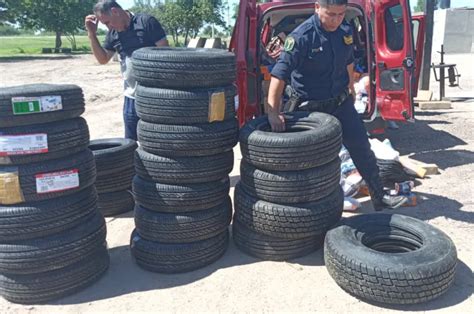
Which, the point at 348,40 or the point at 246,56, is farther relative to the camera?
the point at 246,56

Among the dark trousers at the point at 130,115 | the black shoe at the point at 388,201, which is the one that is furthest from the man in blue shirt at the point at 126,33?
the black shoe at the point at 388,201

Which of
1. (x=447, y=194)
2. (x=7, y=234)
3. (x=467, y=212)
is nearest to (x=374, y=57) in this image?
(x=447, y=194)

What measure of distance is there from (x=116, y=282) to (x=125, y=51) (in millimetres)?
2526

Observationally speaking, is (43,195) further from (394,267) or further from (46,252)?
(394,267)

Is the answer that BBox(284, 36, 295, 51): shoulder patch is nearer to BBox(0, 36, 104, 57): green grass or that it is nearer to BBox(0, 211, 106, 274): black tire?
BBox(0, 211, 106, 274): black tire

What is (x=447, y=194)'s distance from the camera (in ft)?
17.3

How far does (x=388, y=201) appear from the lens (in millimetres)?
4656

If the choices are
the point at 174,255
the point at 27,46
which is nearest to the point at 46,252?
the point at 174,255

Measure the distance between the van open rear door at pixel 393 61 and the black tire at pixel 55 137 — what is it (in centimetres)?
424

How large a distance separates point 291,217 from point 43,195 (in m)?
1.84

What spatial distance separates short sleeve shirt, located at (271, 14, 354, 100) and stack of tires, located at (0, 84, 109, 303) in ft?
5.77

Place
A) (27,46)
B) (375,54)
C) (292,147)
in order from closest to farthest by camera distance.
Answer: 1. (292,147)
2. (375,54)
3. (27,46)

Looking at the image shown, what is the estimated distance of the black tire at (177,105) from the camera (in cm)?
352

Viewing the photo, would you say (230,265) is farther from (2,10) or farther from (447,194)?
(2,10)
